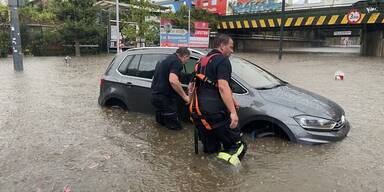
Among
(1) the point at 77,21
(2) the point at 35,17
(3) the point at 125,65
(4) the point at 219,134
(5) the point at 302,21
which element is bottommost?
(4) the point at 219,134

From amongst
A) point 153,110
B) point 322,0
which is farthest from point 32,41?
point 153,110

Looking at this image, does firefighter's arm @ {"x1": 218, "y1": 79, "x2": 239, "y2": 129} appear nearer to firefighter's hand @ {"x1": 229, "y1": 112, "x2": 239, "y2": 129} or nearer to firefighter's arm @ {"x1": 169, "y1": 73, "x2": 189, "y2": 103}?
firefighter's hand @ {"x1": 229, "y1": 112, "x2": 239, "y2": 129}

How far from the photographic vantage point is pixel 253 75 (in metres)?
5.89

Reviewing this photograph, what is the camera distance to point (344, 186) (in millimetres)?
3951

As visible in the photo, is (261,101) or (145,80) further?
(145,80)

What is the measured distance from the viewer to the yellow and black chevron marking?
82.1 ft

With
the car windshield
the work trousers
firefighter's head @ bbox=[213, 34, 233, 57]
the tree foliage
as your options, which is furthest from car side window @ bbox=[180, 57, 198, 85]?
the tree foliage

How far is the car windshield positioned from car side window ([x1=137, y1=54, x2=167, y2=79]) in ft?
4.43

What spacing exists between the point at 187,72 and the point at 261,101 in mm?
1442

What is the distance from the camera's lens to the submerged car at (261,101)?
16.1ft

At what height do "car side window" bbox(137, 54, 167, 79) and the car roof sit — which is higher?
the car roof

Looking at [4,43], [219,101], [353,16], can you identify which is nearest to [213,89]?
[219,101]

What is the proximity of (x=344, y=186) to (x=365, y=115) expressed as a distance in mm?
3827

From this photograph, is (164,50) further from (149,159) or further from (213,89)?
(213,89)
